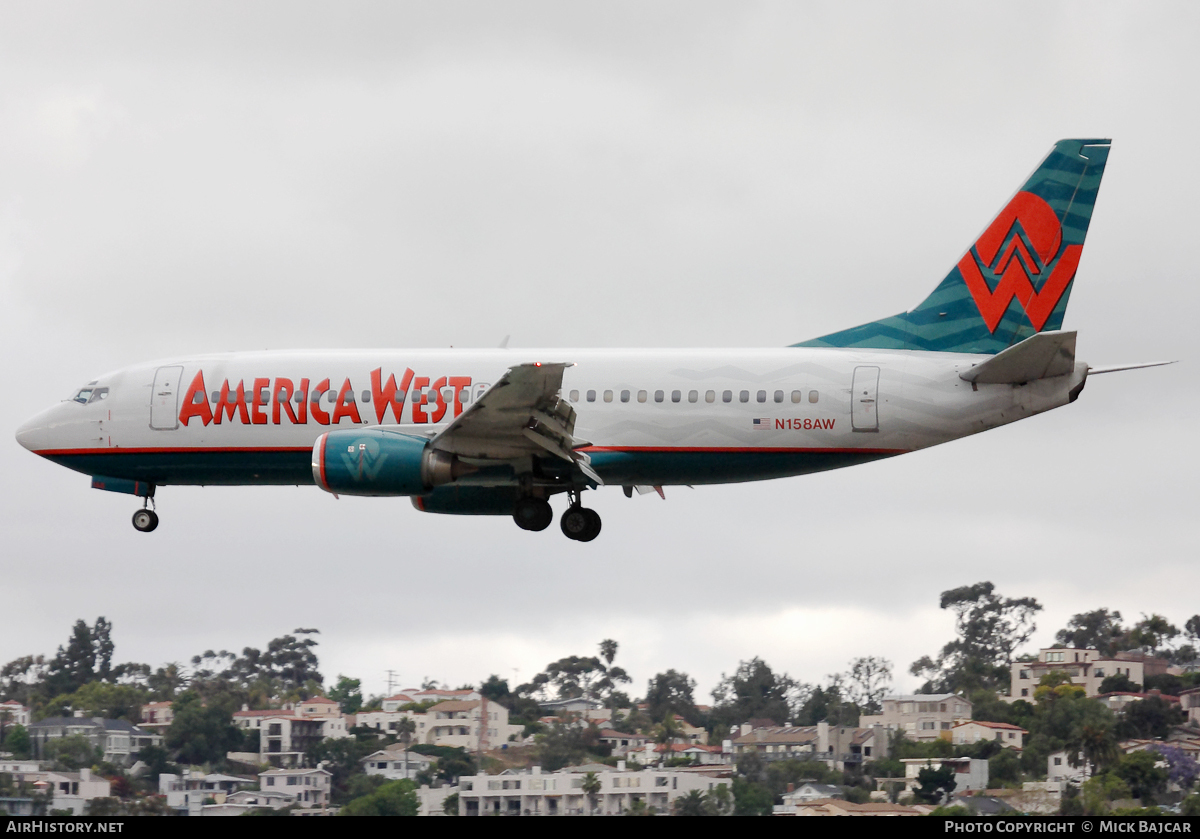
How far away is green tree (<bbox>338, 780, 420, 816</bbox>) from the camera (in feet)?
133

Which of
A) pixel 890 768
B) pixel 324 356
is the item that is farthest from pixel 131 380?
pixel 890 768

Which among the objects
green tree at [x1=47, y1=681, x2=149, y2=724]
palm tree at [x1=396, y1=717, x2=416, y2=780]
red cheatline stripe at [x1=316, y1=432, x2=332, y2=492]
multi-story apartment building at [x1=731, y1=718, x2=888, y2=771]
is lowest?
multi-story apartment building at [x1=731, y1=718, x2=888, y2=771]

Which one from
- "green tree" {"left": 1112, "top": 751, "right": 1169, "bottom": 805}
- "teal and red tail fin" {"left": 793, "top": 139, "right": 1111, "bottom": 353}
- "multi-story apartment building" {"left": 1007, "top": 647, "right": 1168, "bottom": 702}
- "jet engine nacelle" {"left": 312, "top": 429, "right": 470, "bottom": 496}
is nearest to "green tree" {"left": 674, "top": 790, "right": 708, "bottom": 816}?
"jet engine nacelle" {"left": 312, "top": 429, "right": 470, "bottom": 496}

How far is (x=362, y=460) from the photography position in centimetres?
3869

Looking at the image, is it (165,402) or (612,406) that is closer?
(612,406)

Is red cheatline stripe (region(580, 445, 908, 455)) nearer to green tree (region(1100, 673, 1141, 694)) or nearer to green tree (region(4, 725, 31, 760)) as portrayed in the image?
green tree (region(4, 725, 31, 760))

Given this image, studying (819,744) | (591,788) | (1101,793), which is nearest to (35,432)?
(591,788)

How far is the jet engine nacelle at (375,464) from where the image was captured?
127 ft

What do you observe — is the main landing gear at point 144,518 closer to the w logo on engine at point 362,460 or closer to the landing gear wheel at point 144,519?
the landing gear wheel at point 144,519

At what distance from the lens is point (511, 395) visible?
37.6 metres

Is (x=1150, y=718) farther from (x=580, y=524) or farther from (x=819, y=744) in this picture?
(x=580, y=524)

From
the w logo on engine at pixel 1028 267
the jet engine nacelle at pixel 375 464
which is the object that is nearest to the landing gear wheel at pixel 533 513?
the jet engine nacelle at pixel 375 464

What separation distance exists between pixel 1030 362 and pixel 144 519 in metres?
22.7
